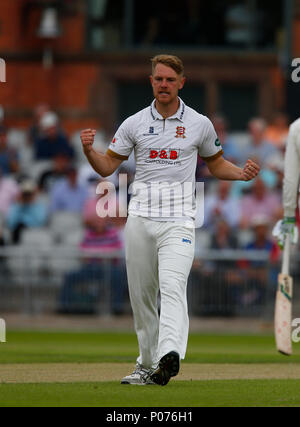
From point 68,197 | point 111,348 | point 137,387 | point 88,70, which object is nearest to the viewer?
point 137,387

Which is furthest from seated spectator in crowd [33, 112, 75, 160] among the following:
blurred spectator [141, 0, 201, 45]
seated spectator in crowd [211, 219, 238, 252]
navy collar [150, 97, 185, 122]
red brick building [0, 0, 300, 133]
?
navy collar [150, 97, 185, 122]

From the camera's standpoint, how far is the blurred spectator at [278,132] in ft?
72.7

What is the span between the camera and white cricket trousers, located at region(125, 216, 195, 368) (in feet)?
32.0

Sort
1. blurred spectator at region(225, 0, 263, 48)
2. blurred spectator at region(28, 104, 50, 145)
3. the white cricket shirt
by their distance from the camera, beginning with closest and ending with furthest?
the white cricket shirt, blurred spectator at region(28, 104, 50, 145), blurred spectator at region(225, 0, 263, 48)

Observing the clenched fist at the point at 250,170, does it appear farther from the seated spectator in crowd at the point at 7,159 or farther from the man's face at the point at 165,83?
the seated spectator in crowd at the point at 7,159

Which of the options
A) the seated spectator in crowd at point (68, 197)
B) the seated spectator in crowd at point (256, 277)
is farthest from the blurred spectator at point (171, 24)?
the seated spectator in crowd at point (256, 277)

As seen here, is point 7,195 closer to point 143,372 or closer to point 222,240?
point 222,240

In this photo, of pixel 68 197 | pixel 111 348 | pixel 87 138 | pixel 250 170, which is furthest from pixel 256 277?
pixel 87 138

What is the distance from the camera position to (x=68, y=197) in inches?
829

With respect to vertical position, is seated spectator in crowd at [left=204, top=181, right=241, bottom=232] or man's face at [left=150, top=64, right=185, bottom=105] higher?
seated spectator in crowd at [left=204, top=181, right=241, bottom=232]

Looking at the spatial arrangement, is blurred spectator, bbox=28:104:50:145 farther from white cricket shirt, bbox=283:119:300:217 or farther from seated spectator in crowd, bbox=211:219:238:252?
white cricket shirt, bbox=283:119:300:217

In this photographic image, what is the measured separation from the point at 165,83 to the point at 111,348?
5.81m

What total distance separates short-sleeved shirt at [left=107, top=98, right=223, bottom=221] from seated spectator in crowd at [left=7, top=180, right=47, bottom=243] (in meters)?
10.5
